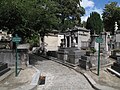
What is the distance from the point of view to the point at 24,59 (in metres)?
15.0

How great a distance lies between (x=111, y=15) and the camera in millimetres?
51719

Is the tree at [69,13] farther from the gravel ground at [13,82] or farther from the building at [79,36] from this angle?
the gravel ground at [13,82]

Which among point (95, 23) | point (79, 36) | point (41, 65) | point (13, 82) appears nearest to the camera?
point (13, 82)

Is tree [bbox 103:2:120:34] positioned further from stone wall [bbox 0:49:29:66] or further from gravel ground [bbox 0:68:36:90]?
gravel ground [bbox 0:68:36:90]

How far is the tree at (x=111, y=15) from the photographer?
50.3 m

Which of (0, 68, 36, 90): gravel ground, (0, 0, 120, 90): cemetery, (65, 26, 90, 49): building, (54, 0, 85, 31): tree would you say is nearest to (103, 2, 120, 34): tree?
(54, 0, 85, 31): tree

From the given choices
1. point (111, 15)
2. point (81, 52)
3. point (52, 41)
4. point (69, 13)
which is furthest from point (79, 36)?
point (111, 15)

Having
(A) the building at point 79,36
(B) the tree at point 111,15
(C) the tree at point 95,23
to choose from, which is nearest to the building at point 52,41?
(C) the tree at point 95,23

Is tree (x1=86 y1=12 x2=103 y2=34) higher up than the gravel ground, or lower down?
higher up

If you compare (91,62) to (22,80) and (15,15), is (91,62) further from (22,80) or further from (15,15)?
(15,15)

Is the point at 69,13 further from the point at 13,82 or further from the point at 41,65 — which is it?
the point at 13,82

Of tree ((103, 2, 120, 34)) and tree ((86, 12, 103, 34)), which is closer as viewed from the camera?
tree ((86, 12, 103, 34))

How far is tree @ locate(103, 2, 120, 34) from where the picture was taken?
50.3 meters

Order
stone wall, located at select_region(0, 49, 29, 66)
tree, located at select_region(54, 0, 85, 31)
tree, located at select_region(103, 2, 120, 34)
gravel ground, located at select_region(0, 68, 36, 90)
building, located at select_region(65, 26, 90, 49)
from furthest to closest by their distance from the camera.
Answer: tree, located at select_region(103, 2, 120, 34) < tree, located at select_region(54, 0, 85, 31) < building, located at select_region(65, 26, 90, 49) < stone wall, located at select_region(0, 49, 29, 66) < gravel ground, located at select_region(0, 68, 36, 90)
